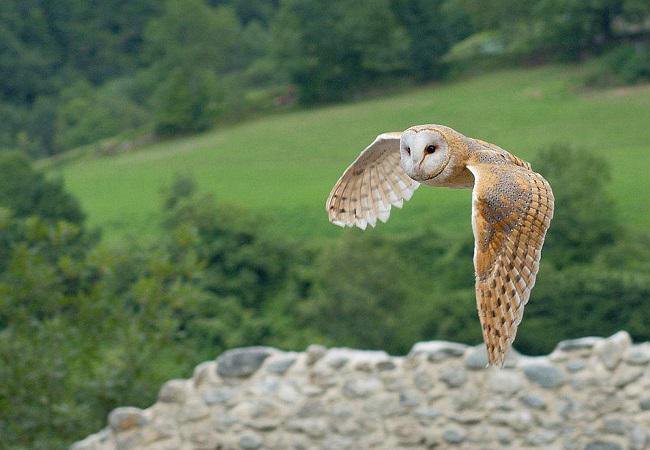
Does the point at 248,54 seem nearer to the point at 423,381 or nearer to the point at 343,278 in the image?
the point at 343,278

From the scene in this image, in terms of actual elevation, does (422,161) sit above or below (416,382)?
above

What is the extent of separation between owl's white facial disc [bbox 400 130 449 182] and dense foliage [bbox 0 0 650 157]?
29462 mm

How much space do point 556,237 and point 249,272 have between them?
15.9 ft

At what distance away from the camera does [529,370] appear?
825cm

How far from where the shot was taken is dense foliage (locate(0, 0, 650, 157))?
36031mm

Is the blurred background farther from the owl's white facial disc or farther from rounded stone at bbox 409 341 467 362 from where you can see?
the owl's white facial disc

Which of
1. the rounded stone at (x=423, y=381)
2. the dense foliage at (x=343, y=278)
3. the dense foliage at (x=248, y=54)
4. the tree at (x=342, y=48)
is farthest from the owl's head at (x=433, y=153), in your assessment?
the tree at (x=342, y=48)

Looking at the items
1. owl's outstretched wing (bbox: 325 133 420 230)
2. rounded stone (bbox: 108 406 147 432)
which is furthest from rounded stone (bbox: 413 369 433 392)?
owl's outstretched wing (bbox: 325 133 420 230)

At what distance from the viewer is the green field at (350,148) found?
26.3 metres

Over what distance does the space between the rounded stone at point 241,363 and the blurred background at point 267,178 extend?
0.98m

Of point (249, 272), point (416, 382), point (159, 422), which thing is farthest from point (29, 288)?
→ point (249, 272)

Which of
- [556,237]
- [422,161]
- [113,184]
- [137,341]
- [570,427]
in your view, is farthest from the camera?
[113,184]

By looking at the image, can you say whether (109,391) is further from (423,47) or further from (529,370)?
(423,47)

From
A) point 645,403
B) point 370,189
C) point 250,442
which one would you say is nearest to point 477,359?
point 645,403
